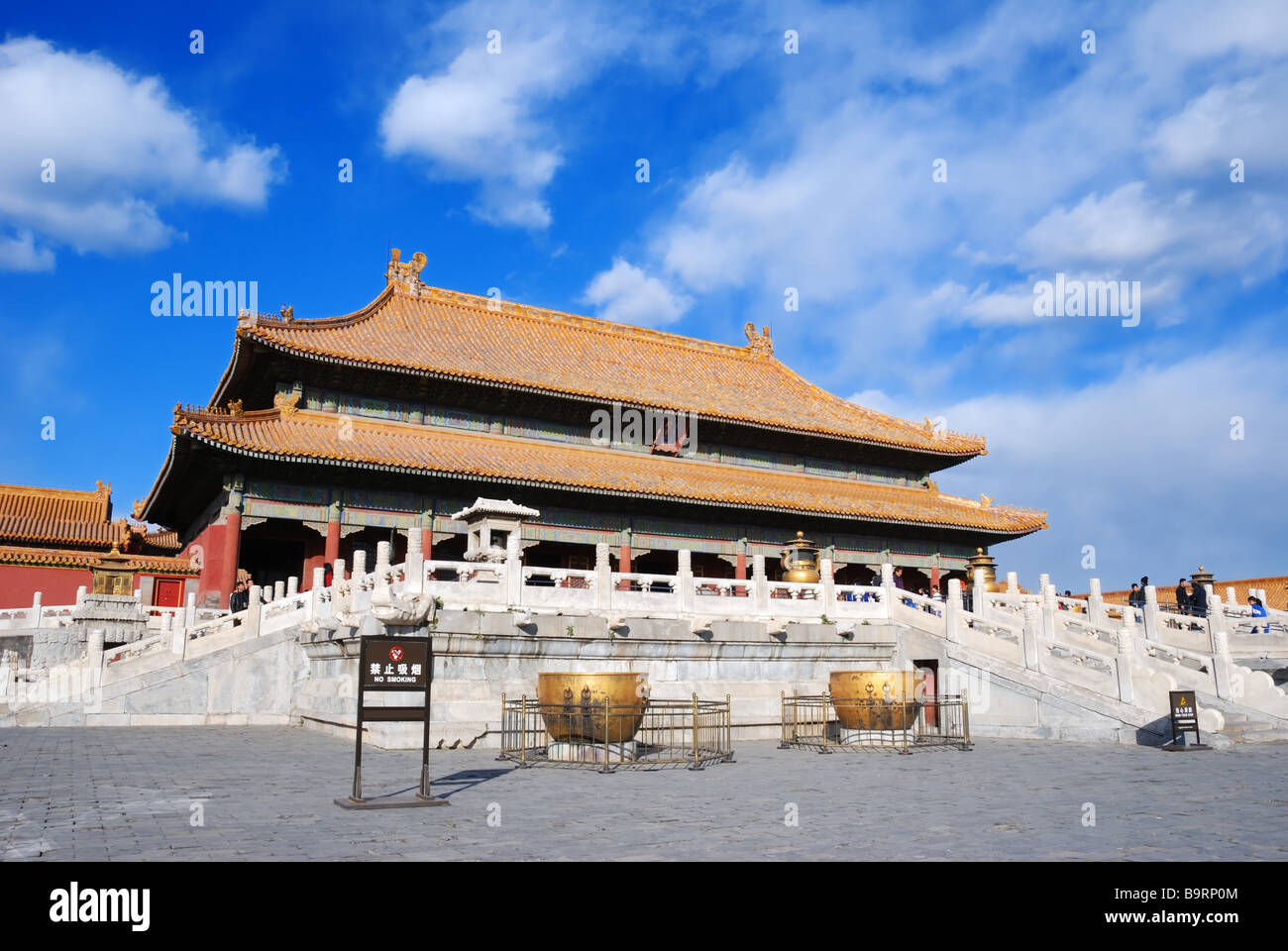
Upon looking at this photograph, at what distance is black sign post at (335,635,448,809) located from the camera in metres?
8.59

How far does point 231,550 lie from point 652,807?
17815mm

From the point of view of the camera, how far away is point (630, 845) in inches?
264

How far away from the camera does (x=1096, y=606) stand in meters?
21.1

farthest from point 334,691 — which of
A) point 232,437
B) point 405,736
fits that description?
point 232,437

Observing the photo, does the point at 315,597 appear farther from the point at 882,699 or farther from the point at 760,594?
the point at 882,699

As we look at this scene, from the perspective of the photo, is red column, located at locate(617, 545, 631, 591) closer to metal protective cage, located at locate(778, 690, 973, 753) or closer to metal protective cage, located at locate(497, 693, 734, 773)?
metal protective cage, located at locate(778, 690, 973, 753)

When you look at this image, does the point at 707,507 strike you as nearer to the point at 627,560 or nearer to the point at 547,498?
the point at 627,560

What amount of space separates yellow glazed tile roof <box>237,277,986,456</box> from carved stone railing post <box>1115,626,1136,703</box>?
15.9 metres

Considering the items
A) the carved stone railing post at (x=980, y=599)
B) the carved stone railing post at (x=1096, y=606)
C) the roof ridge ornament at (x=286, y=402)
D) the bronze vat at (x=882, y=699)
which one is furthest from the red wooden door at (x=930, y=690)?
the roof ridge ornament at (x=286, y=402)

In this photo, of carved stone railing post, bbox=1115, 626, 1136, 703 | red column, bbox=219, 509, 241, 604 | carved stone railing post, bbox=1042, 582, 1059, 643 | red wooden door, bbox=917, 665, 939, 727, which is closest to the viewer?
carved stone railing post, bbox=1115, 626, 1136, 703

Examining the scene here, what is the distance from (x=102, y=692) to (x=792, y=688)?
12.9 meters

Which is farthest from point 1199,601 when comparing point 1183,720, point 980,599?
point 1183,720

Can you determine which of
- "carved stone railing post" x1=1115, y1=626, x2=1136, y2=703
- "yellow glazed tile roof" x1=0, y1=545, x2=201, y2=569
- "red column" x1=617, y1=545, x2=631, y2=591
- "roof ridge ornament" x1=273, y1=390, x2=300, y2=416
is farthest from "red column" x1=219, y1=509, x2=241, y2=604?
"carved stone railing post" x1=1115, y1=626, x2=1136, y2=703

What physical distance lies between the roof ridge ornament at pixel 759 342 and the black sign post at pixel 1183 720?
2461cm
